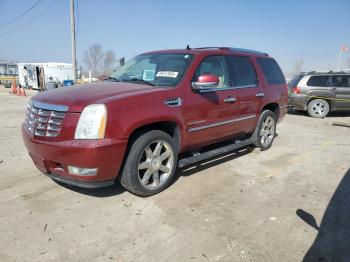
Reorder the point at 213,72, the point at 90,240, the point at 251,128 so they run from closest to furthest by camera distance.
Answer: the point at 90,240 < the point at 213,72 < the point at 251,128

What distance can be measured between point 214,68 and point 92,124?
2.33 metres

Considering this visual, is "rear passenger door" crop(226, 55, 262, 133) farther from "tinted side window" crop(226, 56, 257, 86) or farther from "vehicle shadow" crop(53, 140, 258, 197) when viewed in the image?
"vehicle shadow" crop(53, 140, 258, 197)

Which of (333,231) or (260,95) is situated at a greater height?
(260,95)

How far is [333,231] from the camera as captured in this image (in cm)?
324

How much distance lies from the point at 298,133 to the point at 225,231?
6.06 meters

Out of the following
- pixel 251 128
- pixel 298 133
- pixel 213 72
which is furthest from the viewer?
pixel 298 133

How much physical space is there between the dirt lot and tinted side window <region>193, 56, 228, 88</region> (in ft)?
4.81

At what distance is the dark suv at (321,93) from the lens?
37.6 feet

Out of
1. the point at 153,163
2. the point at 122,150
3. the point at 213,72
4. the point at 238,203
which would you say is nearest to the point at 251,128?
the point at 213,72

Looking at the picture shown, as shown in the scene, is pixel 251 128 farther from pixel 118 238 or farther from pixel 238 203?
pixel 118 238

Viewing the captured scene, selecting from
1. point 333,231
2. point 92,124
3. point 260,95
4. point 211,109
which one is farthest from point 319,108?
point 92,124

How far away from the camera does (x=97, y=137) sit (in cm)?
321

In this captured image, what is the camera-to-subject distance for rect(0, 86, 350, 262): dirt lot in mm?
2811

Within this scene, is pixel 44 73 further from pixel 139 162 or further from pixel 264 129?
pixel 139 162
